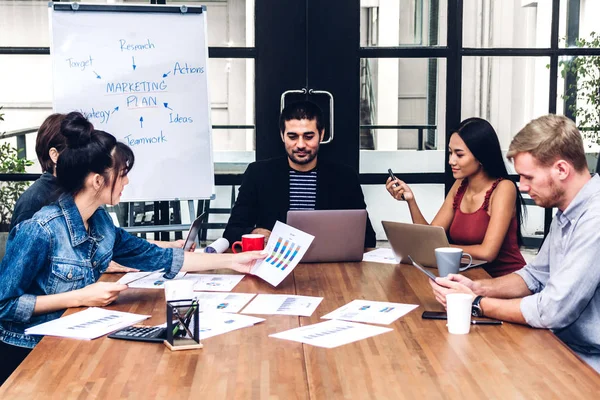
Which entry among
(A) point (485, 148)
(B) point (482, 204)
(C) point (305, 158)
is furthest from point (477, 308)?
(C) point (305, 158)

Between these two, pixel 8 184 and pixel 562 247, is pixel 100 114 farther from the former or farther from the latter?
pixel 562 247

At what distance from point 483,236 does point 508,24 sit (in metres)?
1.12

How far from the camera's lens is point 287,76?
3545 mm

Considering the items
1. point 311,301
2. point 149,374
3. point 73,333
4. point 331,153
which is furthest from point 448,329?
point 331,153

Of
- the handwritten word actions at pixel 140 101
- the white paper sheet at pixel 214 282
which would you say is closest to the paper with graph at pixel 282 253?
the white paper sheet at pixel 214 282

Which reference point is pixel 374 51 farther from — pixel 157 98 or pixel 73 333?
pixel 73 333

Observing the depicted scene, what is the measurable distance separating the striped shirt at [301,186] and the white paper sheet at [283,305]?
1.13 meters

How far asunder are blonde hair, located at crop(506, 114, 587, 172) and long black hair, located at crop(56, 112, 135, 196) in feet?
3.80

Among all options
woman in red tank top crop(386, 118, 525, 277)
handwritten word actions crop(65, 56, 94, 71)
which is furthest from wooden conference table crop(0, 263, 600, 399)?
handwritten word actions crop(65, 56, 94, 71)

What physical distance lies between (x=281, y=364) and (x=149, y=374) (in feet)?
0.92

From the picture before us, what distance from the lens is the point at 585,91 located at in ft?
12.0

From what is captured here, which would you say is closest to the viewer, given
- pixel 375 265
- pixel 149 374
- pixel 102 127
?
pixel 149 374

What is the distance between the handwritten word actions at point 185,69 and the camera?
11.2 feet

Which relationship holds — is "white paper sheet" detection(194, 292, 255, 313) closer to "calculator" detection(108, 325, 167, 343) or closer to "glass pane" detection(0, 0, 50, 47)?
"calculator" detection(108, 325, 167, 343)
